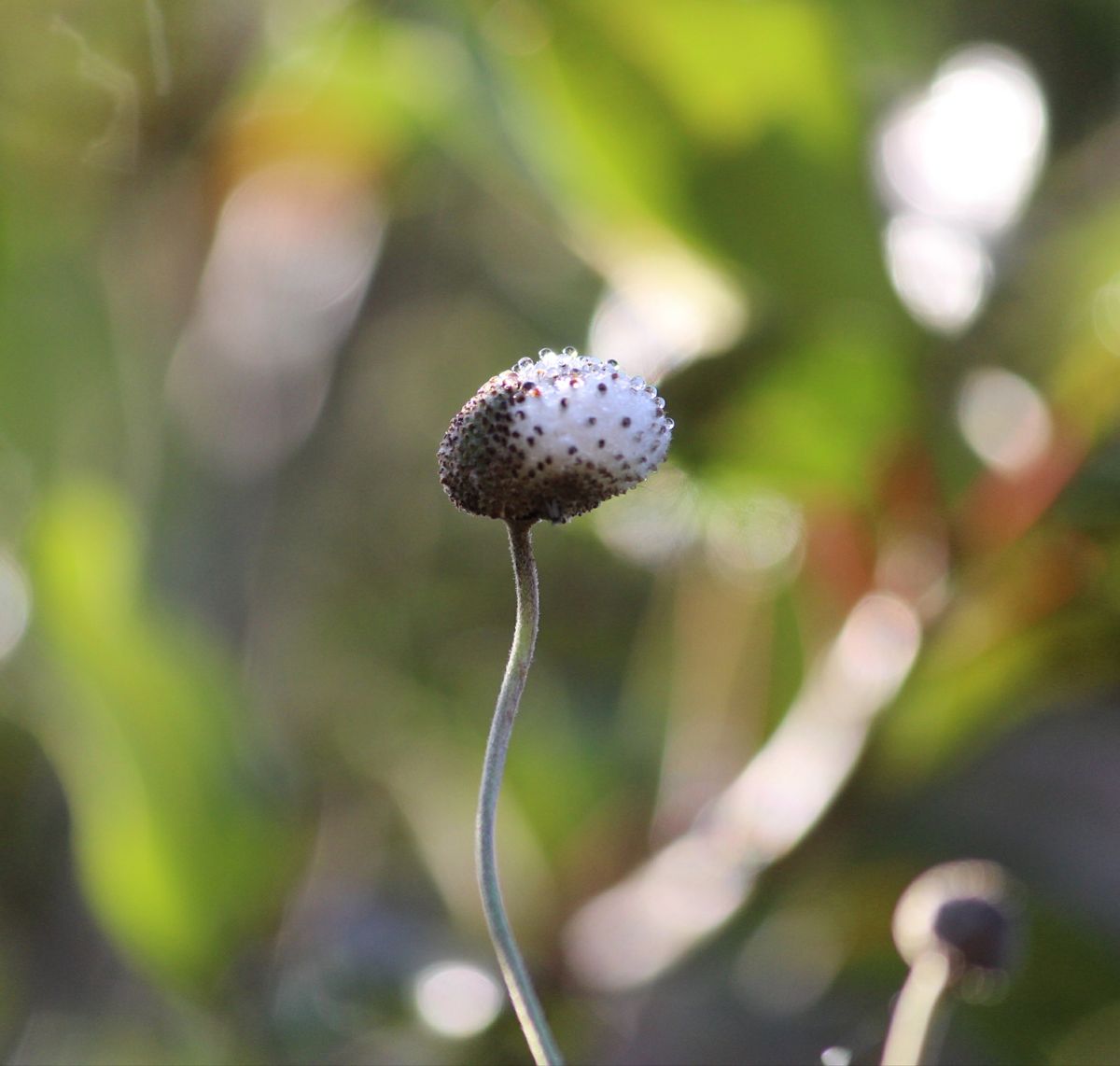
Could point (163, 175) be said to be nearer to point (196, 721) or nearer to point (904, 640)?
point (196, 721)

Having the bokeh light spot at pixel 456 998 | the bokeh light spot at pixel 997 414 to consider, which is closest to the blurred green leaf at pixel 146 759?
the bokeh light spot at pixel 456 998

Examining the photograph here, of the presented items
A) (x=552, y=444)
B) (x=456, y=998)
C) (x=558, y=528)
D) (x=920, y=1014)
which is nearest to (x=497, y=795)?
(x=552, y=444)

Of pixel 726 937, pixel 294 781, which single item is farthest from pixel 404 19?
pixel 726 937

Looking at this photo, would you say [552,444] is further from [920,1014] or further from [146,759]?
[146,759]

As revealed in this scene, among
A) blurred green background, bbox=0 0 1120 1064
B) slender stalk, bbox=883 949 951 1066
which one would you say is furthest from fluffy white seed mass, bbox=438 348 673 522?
blurred green background, bbox=0 0 1120 1064

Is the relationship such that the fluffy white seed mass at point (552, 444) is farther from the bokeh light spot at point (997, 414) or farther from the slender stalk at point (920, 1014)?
the bokeh light spot at point (997, 414)
